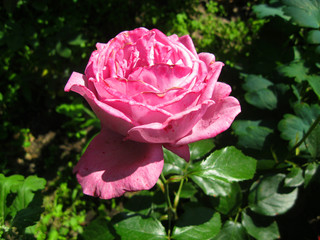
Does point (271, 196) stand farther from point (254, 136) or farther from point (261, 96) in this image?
point (261, 96)

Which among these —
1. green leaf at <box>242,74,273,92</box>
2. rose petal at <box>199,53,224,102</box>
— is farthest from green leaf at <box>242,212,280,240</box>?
rose petal at <box>199,53,224,102</box>

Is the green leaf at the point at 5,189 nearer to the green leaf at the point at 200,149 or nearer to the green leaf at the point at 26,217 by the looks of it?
the green leaf at the point at 26,217

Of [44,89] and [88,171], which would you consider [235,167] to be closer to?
[88,171]

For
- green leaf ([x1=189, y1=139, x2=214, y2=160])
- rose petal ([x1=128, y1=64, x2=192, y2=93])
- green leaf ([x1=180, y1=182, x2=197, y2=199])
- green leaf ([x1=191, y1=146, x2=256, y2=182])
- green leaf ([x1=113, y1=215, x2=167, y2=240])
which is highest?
rose petal ([x1=128, y1=64, x2=192, y2=93])

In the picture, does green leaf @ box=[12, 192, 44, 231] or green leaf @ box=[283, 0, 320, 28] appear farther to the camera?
green leaf @ box=[283, 0, 320, 28]

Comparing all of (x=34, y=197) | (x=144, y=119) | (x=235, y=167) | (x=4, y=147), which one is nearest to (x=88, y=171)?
(x=144, y=119)

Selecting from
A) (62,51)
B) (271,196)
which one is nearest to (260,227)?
(271,196)

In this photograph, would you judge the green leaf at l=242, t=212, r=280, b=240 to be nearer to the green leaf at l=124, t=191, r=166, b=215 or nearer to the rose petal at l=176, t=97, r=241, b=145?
the green leaf at l=124, t=191, r=166, b=215

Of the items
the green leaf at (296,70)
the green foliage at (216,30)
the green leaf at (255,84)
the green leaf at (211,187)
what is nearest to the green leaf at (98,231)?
the green leaf at (211,187)
